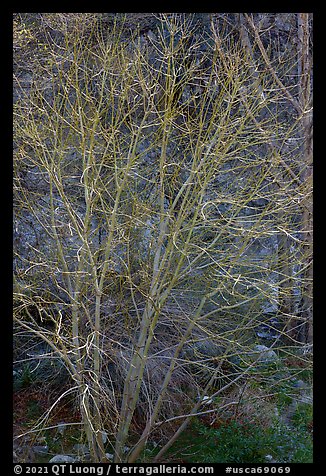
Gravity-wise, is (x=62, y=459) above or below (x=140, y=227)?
below

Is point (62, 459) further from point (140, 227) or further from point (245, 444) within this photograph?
point (140, 227)

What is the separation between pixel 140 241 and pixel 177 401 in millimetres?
2304

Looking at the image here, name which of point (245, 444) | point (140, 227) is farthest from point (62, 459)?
point (140, 227)

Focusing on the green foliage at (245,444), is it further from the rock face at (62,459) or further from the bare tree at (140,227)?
the rock face at (62,459)

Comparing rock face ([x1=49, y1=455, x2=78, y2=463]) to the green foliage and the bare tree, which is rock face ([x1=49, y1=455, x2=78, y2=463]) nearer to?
the bare tree

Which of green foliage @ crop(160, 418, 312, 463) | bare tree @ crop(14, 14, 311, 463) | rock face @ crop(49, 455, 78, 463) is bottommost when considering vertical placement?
green foliage @ crop(160, 418, 312, 463)

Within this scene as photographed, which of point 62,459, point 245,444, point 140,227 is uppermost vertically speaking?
point 140,227

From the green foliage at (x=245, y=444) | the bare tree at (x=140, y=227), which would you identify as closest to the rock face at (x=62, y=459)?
the bare tree at (x=140, y=227)

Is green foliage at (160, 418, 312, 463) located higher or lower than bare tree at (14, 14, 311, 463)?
lower

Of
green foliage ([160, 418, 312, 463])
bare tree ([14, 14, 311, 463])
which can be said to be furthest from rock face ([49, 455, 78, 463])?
green foliage ([160, 418, 312, 463])

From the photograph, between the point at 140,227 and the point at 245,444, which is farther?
the point at 245,444

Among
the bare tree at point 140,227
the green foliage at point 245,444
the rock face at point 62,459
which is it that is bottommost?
the green foliage at point 245,444

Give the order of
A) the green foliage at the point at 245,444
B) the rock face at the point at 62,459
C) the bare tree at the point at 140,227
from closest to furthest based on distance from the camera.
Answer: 1. the bare tree at the point at 140,227
2. the rock face at the point at 62,459
3. the green foliage at the point at 245,444

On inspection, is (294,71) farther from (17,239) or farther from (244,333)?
(17,239)
